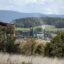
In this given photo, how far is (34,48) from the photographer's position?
1048 inches

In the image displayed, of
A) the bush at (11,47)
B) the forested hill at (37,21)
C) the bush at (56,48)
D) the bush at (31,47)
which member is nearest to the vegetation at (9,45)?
the bush at (11,47)

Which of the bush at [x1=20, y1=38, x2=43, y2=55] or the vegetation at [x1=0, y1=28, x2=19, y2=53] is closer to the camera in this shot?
the vegetation at [x1=0, y1=28, x2=19, y2=53]

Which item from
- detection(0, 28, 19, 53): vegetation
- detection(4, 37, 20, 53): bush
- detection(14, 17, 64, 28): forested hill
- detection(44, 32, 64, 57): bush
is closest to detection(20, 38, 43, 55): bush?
detection(4, 37, 20, 53): bush

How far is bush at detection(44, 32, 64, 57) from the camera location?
76.0ft

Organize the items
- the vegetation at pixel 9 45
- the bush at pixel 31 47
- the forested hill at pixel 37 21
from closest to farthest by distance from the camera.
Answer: the vegetation at pixel 9 45, the bush at pixel 31 47, the forested hill at pixel 37 21

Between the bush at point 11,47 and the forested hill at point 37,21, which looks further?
the forested hill at point 37,21

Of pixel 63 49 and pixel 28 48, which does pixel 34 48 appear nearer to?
pixel 28 48

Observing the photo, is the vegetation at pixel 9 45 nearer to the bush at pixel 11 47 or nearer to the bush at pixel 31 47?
the bush at pixel 11 47

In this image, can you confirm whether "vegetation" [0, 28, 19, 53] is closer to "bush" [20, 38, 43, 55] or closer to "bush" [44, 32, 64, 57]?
"bush" [20, 38, 43, 55]

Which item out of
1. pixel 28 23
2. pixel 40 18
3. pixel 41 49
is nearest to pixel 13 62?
pixel 41 49

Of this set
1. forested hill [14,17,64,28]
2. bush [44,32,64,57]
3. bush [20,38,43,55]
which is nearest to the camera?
bush [44,32,64,57]

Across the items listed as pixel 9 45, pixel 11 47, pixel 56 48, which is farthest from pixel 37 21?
pixel 56 48

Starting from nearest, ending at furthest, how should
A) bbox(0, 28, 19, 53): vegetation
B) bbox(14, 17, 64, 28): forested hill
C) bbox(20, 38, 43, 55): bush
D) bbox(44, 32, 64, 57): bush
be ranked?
bbox(44, 32, 64, 57): bush, bbox(0, 28, 19, 53): vegetation, bbox(20, 38, 43, 55): bush, bbox(14, 17, 64, 28): forested hill

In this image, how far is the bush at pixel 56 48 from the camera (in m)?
23.2
